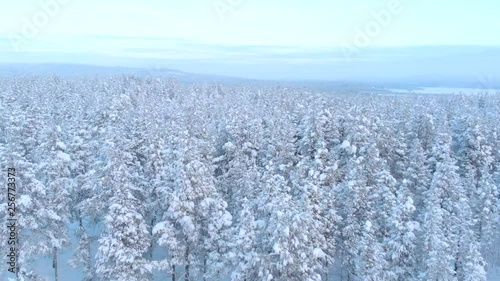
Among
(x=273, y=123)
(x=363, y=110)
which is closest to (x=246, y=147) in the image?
(x=273, y=123)

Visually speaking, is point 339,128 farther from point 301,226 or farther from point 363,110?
point 301,226

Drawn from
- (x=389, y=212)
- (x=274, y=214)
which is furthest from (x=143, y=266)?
(x=389, y=212)

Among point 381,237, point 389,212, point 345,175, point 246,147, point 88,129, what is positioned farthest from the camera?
point 88,129

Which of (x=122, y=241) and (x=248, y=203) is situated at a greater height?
(x=248, y=203)

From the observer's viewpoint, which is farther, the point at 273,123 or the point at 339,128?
the point at 273,123

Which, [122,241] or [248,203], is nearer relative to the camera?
[248,203]

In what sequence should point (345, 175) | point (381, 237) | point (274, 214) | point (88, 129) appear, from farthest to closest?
point (88, 129), point (345, 175), point (381, 237), point (274, 214)

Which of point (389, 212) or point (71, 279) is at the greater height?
point (389, 212)

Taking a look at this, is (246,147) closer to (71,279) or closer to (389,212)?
(389,212)

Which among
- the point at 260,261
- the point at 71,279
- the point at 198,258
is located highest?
the point at 260,261
